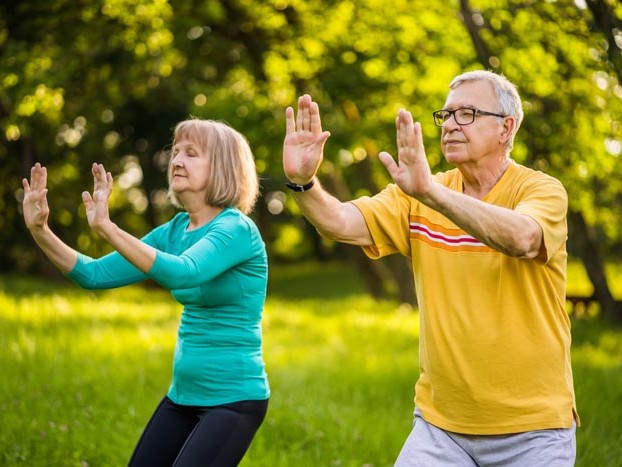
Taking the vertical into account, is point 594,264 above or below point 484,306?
below

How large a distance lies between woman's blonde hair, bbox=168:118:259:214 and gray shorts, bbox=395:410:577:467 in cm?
128

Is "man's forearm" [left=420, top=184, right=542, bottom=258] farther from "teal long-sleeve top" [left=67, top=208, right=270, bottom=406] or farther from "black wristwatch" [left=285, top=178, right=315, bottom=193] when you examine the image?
"teal long-sleeve top" [left=67, top=208, right=270, bottom=406]

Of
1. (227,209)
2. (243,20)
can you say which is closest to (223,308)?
(227,209)

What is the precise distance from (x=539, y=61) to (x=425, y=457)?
717cm

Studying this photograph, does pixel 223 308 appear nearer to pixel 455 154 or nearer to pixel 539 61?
pixel 455 154

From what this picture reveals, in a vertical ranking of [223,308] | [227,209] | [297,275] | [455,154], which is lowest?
[297,275]

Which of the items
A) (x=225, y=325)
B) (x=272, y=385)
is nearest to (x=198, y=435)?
(x=225, y=325)

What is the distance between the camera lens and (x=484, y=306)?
122 inches

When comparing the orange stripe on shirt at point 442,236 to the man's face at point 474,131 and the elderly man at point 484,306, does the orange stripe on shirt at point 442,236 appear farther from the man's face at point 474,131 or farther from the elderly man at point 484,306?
the man's face at point 474,131

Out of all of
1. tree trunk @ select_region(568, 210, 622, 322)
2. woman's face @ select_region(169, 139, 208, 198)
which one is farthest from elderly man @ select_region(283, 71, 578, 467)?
tree trunk @ select_region(568, 210, 622, 322)

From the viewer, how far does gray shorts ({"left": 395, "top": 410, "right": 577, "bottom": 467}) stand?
3053 mm

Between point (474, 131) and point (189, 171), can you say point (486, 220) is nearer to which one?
point (474, 131)

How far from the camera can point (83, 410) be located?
6.19 meters

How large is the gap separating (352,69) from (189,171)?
9.27 meters
